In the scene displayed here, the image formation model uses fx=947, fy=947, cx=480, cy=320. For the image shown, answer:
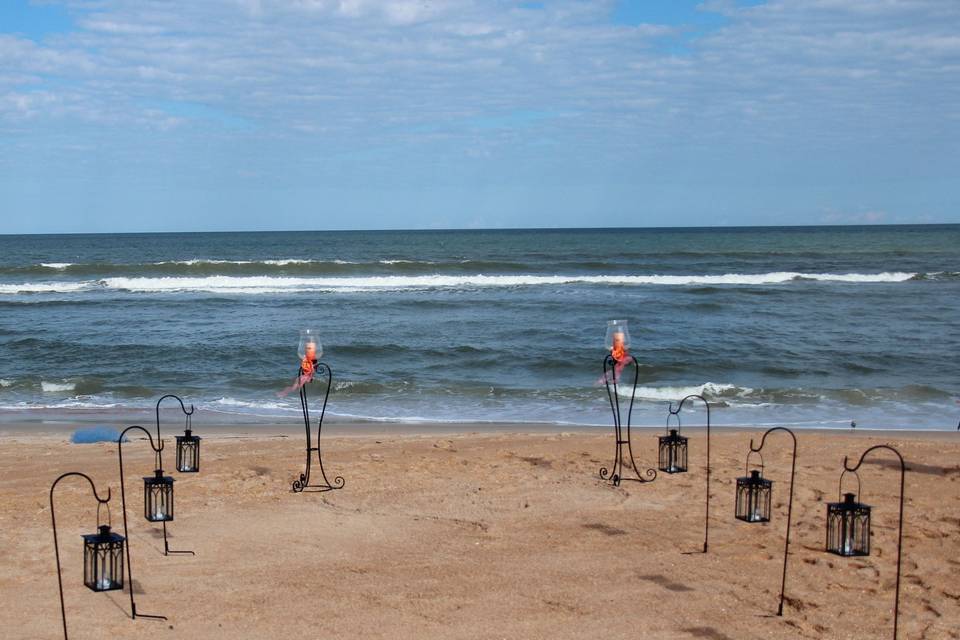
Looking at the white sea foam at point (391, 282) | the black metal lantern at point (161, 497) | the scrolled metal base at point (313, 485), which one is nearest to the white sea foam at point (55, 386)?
the scrolled metal base at point (313, 485)

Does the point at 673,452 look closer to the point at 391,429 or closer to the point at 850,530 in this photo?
→ the point at 850,530

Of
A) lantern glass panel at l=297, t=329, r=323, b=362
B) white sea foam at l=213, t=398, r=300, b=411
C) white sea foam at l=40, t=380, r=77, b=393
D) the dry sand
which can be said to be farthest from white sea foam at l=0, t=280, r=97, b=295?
lantern glass panel at l=297, t=329, r=323, b=362

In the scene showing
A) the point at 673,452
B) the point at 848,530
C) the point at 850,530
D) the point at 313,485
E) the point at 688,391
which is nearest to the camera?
the point at 850,530

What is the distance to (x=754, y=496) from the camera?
5.63m

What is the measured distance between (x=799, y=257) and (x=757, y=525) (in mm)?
39843

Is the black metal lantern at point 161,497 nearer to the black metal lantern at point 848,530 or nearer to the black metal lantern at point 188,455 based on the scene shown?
the black metal lantern at point 188,455

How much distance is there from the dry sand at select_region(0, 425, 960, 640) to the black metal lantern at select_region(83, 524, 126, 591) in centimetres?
40

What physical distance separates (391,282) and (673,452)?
27.0m

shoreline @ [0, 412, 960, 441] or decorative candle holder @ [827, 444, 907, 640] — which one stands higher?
decorative candle holder @ [827, 444, 907, 640]

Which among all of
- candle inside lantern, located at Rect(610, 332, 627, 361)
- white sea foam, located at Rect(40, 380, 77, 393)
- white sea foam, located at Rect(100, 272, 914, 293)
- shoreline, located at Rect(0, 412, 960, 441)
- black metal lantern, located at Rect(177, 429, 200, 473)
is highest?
candle inside lantern, located at Rect(610, 332, 627, 361)

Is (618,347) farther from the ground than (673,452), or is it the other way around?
(618,347)

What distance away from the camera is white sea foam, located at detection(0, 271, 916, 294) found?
1227 inches

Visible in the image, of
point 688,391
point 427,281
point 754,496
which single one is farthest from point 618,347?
point 427,281

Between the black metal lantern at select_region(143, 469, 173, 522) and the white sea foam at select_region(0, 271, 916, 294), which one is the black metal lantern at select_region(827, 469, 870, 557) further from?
the white sea foam at select_region(0, 271, 916, 294)
